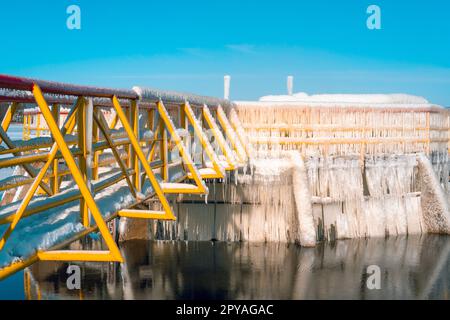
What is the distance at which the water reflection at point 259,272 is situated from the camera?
1489 centimetres

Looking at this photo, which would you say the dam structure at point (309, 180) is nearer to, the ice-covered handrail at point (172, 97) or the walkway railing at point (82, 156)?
the ice-covered handrail at point (172, 97)

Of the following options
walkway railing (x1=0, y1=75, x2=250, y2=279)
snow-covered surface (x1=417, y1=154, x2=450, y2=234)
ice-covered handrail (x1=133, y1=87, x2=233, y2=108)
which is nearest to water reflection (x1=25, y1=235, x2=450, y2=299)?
snow-covered surface (x1=417, y1=154, x2=450, y2=234)

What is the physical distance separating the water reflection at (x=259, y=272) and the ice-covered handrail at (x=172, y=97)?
5346 millimetres

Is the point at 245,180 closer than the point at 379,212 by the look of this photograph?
Yes

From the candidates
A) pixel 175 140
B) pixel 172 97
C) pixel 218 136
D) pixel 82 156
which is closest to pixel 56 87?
pixel 82 156

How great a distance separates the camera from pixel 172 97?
10.4 metres

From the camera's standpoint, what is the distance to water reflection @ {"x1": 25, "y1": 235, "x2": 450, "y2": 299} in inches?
586

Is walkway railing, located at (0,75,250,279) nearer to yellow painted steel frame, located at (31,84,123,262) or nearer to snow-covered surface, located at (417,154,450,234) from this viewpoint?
yellow painted steel frame, located at (31,84,123,262)

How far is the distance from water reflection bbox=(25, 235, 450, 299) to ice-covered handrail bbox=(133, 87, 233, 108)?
535 cm
